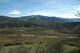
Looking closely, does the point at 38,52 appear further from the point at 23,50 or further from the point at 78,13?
the point at 78,13

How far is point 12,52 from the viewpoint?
16.3m

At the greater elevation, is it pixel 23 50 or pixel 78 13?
pixel 78 13

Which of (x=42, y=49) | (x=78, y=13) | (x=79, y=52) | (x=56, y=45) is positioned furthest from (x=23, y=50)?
(x=79, y=52)

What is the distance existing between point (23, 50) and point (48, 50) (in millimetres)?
2194

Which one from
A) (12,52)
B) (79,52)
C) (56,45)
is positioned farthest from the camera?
(79,52)

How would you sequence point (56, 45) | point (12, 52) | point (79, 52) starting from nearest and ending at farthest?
point (12, 52), point (56, 45), point (79, 52)

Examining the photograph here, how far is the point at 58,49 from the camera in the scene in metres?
17.2

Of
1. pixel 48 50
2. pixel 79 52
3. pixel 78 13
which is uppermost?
pixel 78 13

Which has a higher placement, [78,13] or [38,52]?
[78,13]

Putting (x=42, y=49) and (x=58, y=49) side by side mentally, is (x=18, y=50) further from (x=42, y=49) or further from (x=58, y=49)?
(x=58, y=49)

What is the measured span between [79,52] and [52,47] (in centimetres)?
617

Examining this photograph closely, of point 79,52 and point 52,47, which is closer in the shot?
point 52,47

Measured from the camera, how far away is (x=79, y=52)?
2217 centimetres

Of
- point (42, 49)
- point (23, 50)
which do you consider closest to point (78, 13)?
point (42, 49)
